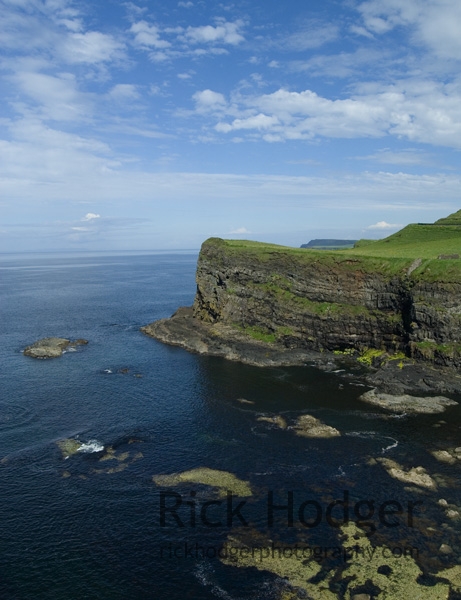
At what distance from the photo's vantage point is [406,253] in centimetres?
10444

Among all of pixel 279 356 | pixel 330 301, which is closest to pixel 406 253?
pixel 330 301

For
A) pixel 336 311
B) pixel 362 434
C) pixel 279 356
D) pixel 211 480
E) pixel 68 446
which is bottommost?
pixel 211 480

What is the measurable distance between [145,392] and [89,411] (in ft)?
36.7

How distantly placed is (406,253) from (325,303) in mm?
22305

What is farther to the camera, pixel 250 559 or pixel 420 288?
pixel 420 288

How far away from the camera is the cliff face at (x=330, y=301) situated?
8469 cm

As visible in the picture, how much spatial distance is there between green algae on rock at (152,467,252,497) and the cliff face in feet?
164

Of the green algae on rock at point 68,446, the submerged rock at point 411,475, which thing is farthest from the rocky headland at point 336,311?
the green algae on rock at point 68,446

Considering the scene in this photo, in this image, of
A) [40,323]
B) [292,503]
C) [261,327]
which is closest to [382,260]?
[261,327]

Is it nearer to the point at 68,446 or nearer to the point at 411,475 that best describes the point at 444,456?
the point at 411,475

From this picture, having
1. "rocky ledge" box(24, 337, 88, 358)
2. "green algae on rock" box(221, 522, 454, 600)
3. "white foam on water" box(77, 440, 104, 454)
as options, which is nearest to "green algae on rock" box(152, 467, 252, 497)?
"green algae on rock" box(221, 522, 454, 600)

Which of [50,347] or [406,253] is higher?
[406,253]

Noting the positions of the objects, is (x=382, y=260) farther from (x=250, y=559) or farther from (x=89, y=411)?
(x=250, y=559)

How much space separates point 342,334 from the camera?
9819 cm
